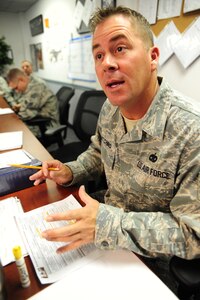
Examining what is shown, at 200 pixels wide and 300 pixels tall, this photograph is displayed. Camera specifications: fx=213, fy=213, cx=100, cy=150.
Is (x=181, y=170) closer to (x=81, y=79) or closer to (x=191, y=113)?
(x=191, y=113)

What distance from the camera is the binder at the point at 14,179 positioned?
85cm

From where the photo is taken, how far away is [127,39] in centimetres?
67

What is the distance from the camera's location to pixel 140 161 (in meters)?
0.77

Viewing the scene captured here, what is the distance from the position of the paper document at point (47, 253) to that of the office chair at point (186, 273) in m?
0.21

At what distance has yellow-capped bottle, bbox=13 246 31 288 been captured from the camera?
18.4 inches

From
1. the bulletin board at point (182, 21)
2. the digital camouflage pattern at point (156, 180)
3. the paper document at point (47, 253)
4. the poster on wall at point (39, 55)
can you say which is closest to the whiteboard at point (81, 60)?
the bulletin board at point (182, 21)

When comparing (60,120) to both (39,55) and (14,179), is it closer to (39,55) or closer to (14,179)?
(14,179)

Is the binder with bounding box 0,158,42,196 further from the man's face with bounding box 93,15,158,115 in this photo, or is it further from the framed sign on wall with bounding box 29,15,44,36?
the framed sign on wall with bounding box 29,15,44,36

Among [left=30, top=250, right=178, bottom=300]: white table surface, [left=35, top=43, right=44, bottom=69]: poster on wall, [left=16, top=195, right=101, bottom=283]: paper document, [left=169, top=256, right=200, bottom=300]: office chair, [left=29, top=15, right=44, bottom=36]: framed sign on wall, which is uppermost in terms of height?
[left=29, top=15, right=44, bottom=36]: framed sign on wall

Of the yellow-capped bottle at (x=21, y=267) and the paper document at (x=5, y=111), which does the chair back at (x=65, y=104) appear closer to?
the paper document at (x=5, y=111)

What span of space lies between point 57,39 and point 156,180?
4.06m

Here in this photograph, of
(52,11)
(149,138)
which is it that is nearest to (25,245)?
(149,138)

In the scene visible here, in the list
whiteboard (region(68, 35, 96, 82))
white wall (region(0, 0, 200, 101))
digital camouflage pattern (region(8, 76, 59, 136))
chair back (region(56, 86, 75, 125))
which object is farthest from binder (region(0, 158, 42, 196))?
whiteboard (region(68, 35, 96, 82))

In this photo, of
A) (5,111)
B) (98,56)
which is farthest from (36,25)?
(98,56)
